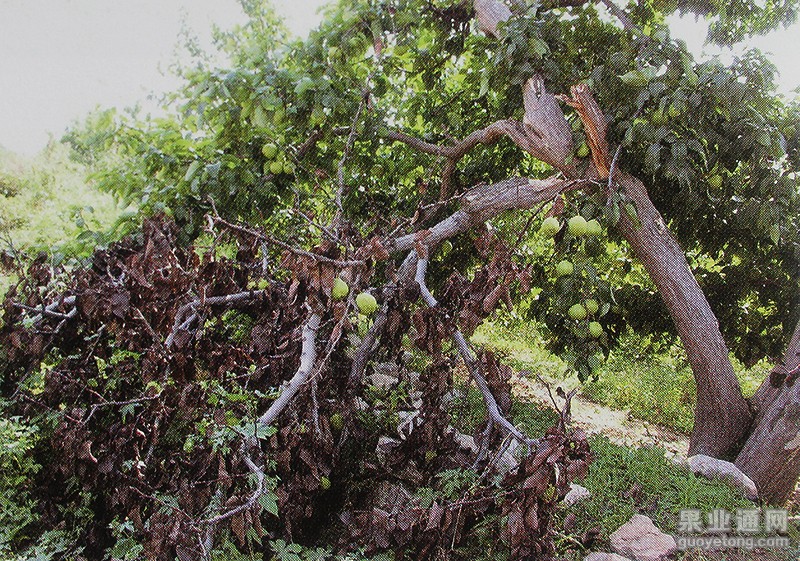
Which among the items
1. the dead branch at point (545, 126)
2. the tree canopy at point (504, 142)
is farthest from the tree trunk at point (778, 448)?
the dead branch at point (545, 126)

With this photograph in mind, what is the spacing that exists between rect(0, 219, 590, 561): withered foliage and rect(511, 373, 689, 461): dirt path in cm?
215

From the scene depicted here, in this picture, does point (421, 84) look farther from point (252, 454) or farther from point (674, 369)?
point (674, 369)

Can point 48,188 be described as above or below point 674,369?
above

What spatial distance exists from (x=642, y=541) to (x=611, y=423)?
253 centimetres

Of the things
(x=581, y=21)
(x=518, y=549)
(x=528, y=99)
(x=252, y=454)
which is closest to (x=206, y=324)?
(x=252, y=454)

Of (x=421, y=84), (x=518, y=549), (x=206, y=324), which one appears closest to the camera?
(x=518, y=549)

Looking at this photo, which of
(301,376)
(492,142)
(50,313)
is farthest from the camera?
(492,142)

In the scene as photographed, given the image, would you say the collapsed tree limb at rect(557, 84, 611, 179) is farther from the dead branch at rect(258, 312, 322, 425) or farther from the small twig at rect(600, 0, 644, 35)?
the dead branch at rect(258, 312, 322, 425)

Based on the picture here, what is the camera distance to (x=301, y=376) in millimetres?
1851

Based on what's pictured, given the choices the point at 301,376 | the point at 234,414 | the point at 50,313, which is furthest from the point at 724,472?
the point at 50,313

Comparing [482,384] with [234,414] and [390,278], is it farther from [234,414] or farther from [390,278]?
[234,414]

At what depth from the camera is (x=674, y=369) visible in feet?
18.6

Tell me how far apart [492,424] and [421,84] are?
3070 mm

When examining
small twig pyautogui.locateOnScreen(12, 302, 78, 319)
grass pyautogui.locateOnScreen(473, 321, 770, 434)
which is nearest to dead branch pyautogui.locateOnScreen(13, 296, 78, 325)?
small twig pyautogui.locateOnScreen(12, 302, 78, 319)
